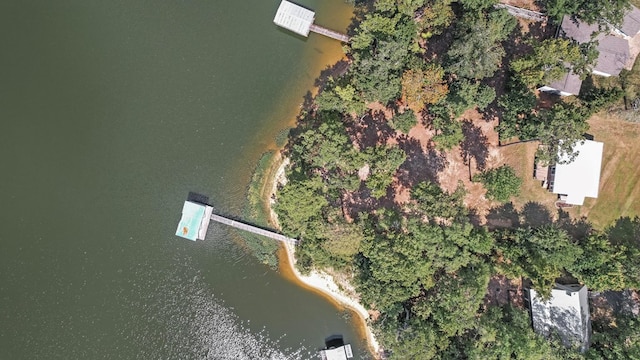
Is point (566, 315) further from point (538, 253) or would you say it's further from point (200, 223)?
point (200, 223)

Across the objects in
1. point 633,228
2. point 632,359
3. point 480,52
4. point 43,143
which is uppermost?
point 480,52

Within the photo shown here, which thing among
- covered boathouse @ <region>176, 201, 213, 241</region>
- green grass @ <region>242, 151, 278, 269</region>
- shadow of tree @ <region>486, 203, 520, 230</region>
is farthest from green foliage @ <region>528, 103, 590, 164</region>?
covered boathouse @ <region>176, 201, 213, 241</region>

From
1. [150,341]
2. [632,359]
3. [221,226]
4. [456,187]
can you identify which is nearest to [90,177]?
[221,226]

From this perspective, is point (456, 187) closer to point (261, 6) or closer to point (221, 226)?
point (221, 226)

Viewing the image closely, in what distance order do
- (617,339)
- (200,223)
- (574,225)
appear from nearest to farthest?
(617,339) → (574,225) → (200,223)

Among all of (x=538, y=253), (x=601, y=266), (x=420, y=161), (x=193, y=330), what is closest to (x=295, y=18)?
(x=420, y=161)

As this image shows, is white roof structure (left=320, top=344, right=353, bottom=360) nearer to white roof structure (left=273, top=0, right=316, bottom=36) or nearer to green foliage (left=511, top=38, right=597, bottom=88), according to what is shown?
green foliage (left=511, top=38, right=597, bottom=88)
